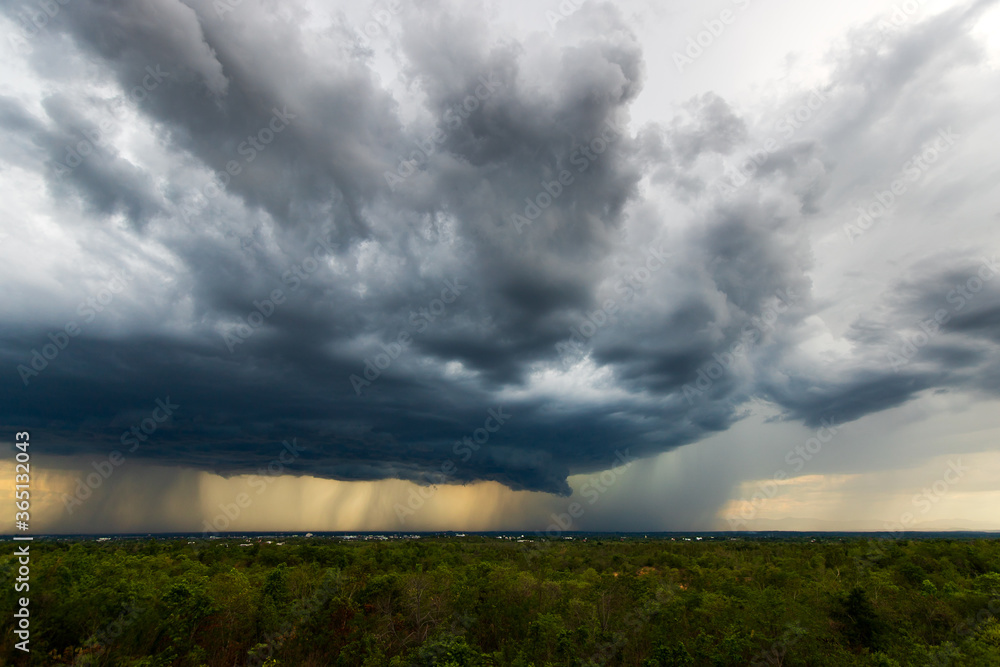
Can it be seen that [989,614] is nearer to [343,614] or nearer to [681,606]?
[681,606]

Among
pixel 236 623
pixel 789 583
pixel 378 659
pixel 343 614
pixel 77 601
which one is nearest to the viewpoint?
pixel 77 601

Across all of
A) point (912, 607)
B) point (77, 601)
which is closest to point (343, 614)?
point (77, 601)

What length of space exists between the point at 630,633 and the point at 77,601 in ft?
115

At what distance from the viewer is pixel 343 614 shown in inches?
1485

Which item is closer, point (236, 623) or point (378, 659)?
point (378, 659)

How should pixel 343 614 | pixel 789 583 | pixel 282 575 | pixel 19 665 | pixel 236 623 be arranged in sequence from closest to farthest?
pixel 19 665 → pixel 236 623 → pixel 343 614 → pixel 282 575 → pixel 789 583

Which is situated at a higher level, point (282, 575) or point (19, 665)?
point (282, 575)

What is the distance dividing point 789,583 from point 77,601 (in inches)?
2417

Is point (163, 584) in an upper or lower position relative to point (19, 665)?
upper

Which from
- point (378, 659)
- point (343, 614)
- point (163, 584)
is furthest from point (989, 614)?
point (163, 584)

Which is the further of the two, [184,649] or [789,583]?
[789,583]

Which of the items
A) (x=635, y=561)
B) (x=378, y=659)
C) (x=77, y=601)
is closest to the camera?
(x=77, y=601)

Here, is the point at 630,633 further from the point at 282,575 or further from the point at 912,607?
the point at 282,575

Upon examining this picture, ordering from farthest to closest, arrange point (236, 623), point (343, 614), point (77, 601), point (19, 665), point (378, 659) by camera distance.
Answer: point (343, 614) < point (236, 623) < point (378, 659) < point (77, 601) < point (19, 665)
